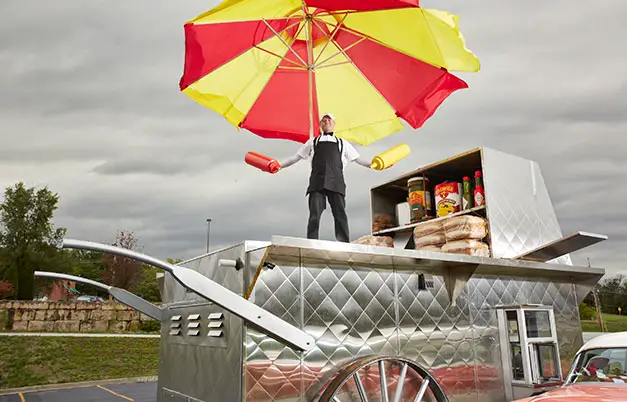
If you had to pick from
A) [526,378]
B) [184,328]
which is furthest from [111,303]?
[526,378]

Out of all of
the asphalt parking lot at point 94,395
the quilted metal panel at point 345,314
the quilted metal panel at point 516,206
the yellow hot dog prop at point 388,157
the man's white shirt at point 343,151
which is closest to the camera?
the quilted metal panel at point 345,314

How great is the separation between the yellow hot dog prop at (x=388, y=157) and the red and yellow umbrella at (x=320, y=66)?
637 mm

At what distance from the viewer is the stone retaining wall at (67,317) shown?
840 inches

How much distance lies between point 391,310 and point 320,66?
3092 mm

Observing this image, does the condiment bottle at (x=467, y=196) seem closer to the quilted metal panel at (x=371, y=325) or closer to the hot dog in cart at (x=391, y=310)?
the hot dog in cart at (x=391, y=310)

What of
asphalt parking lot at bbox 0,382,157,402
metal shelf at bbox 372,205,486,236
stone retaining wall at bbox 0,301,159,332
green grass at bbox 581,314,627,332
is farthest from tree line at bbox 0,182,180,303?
green grass at bbox 581,314,627,332

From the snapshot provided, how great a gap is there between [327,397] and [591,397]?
2197mm

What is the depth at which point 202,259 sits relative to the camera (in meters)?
4.72

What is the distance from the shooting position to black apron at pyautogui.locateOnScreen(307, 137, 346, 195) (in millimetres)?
5020

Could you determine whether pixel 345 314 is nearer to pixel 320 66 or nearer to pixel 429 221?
pixel 429 221

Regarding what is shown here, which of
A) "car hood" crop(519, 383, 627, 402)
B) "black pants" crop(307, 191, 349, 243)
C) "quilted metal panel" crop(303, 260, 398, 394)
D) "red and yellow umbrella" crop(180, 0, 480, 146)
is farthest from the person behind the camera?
"black pants" crop(307, 191, 349, 243)

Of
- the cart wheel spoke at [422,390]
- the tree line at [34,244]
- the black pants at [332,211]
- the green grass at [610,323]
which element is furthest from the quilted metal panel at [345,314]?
the green grass at [610,323]

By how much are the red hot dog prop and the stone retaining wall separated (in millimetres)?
21346

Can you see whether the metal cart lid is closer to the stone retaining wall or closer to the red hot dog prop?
the red hot dog prop
